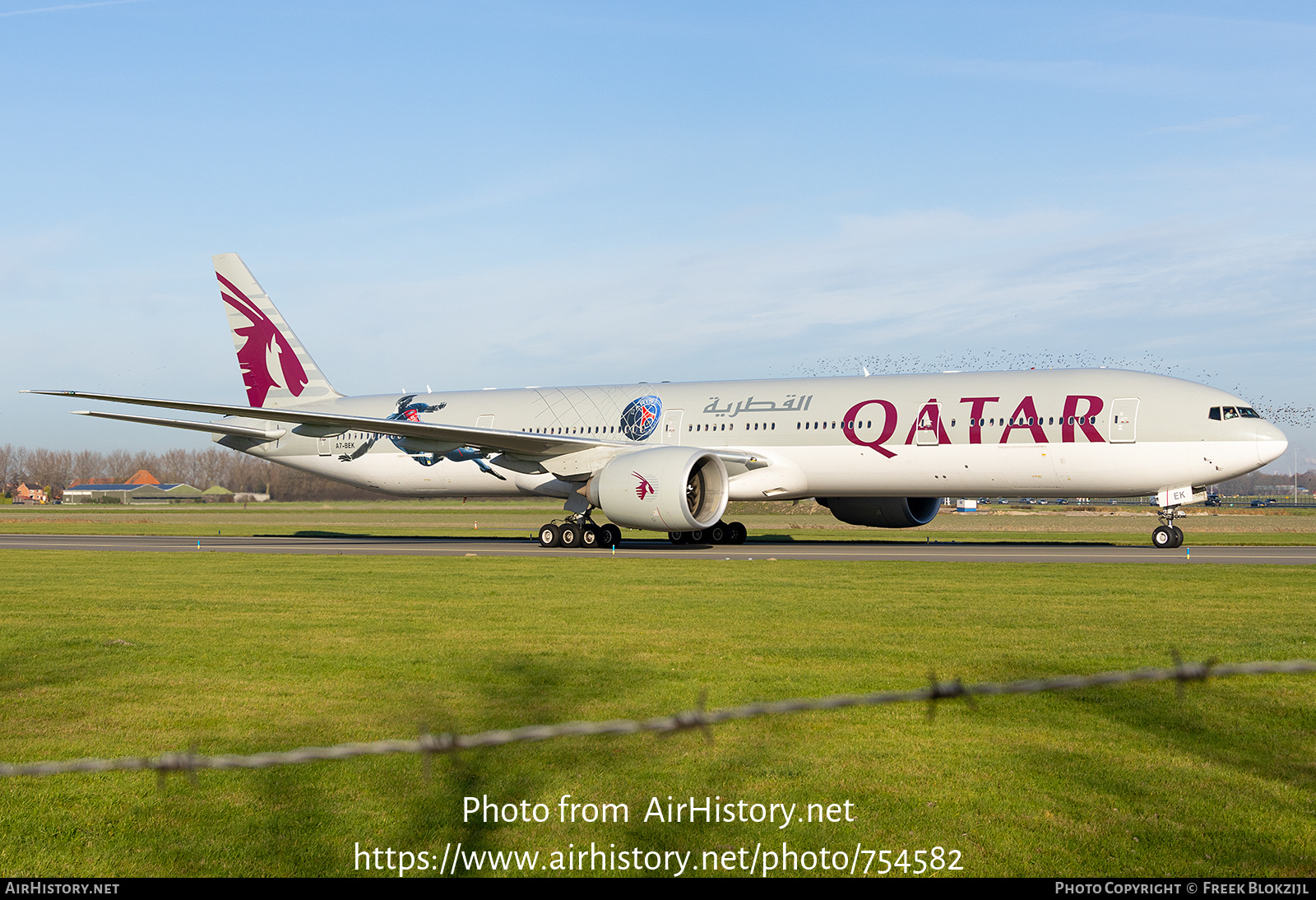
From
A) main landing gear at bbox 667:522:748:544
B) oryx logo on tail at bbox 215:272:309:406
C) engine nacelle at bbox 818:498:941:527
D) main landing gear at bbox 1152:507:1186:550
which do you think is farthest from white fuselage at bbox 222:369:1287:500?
oryx logo on tail at bbox 215:272:309:406

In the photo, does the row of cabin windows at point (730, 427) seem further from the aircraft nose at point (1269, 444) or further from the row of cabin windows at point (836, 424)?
the aircraft nose at point (1269, 444)

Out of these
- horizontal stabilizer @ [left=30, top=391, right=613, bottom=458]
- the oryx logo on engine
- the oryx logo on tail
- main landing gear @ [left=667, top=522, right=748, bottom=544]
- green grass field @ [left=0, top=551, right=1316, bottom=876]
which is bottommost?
green grass field @ [left=0, top=551, right=1316, bottom=876]

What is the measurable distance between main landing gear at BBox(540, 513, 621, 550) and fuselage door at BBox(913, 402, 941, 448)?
7922mm

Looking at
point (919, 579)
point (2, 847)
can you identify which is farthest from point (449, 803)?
point (919, 579)

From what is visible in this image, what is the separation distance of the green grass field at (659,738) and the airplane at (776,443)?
1015 cm

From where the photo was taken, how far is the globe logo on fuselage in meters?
30.6

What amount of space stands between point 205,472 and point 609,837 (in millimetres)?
154841

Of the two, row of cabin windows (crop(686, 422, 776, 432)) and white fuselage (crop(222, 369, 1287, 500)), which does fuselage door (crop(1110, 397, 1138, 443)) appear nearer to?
white fuselage (crop(222, 369, 1287, 500))

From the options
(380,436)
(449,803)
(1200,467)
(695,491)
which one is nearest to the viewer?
(449,803)

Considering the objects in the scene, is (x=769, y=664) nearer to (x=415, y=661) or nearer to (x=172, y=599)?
(x=415, y=661)

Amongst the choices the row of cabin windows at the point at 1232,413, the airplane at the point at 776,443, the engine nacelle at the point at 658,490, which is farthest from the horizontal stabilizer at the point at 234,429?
the row of cabin windows at the point at 1232,413

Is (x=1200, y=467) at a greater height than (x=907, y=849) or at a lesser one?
greater

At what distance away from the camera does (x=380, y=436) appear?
33844 millimetres

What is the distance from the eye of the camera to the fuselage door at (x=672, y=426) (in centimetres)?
3014
